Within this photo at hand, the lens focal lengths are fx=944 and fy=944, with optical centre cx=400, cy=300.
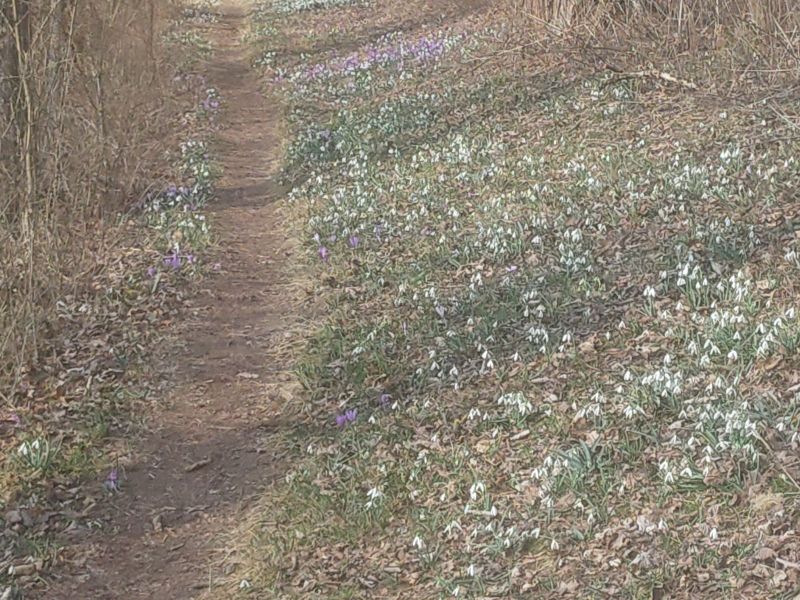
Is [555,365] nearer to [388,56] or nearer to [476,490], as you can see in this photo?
[476,490]

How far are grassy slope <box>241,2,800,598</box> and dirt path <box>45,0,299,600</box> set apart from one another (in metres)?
0.31

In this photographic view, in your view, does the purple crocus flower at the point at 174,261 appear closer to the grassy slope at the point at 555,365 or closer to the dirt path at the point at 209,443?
the dirt path at the point at 209,443

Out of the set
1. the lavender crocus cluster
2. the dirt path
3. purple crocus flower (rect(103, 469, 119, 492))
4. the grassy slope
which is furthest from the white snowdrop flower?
the lavender crocus cluster

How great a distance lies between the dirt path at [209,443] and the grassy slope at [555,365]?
314 mm

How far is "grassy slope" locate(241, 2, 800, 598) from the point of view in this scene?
4.30 metres

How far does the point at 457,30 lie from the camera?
16.9 metres

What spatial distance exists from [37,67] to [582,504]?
15.5 ft

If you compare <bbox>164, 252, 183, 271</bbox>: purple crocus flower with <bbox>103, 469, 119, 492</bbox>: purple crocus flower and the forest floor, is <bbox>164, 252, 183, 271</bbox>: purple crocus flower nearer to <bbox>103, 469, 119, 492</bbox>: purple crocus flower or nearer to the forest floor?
the forest floor

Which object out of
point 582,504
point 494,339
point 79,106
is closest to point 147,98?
point 79,106

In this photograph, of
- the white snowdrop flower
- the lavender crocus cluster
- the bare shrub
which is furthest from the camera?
the lavender crocus cluster

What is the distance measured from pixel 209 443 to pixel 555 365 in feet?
7.33

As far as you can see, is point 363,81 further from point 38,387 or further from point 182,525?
point 182,525

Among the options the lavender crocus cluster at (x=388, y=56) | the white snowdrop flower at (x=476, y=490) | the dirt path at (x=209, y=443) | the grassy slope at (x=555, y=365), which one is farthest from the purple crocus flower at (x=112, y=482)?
the lavender crocus cluster at (x=388, y=56)

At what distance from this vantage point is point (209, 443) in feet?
19.7
